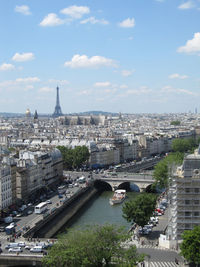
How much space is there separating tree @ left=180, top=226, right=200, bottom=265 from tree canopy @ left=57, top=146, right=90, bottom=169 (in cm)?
5343

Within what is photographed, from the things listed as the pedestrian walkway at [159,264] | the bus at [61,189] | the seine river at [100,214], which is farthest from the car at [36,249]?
the bus at [61,189]

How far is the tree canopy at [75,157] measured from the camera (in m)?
85.7

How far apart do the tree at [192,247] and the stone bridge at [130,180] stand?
37669 mm

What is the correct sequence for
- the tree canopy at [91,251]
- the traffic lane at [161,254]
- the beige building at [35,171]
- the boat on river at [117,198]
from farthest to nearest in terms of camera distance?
the boat on river at [117,198]
the beige building at [35,171]
the traffic lane at [161,254]
the tree canopy at [91,251]

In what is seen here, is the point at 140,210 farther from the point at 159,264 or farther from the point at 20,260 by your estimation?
the point at 20,260

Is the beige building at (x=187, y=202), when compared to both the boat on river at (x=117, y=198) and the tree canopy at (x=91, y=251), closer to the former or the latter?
the tree canopy at (x=91, y=251)

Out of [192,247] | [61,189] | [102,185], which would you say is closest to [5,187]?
[61,189]

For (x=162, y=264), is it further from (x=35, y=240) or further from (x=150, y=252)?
(x=35, y=240)

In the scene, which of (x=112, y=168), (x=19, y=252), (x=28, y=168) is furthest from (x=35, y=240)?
(x=112, y=168)

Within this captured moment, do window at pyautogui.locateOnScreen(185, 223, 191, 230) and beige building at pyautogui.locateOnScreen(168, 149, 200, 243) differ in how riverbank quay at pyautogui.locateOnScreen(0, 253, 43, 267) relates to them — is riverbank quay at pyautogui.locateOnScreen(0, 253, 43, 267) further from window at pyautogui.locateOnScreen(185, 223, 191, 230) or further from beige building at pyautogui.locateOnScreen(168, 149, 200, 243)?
window at pyautogui.locateOnScreen(185, 223, 191, 230)

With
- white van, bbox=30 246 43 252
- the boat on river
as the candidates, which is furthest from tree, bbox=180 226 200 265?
the boat on river

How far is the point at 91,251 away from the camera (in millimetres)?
31438

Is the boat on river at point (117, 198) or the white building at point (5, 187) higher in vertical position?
the white building at point (5, 187)

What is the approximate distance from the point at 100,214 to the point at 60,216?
19.8 ft
